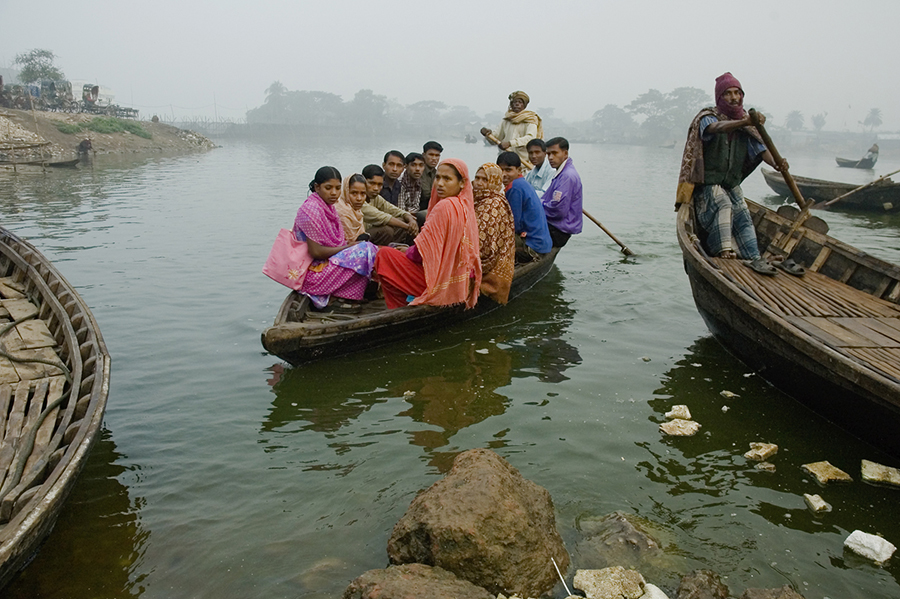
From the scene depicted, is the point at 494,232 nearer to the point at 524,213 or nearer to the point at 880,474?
the point at 524,213

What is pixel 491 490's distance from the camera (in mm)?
2516

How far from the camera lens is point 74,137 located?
27.4m

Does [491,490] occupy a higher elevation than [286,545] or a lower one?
higher

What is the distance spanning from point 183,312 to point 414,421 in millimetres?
3473

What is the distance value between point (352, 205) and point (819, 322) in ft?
13.4

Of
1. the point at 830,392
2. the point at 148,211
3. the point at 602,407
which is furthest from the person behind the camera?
the point at 148,211

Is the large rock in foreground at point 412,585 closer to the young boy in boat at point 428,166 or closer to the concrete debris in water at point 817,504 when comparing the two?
the concrete debris in water at point 817,504

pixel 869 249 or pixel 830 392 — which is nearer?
pixel 830 392

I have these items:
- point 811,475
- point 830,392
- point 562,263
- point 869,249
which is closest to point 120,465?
point 811,475

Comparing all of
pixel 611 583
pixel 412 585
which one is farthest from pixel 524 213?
pixel 412 585

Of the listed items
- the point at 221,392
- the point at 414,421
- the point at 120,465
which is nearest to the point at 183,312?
the point at 221,392

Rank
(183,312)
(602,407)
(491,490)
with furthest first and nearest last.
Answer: (183,312) → (602,407) → (491,490)

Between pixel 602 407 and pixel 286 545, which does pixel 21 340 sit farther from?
pixel 602 407

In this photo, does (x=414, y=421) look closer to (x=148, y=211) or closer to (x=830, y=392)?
(x=830, y=392)
